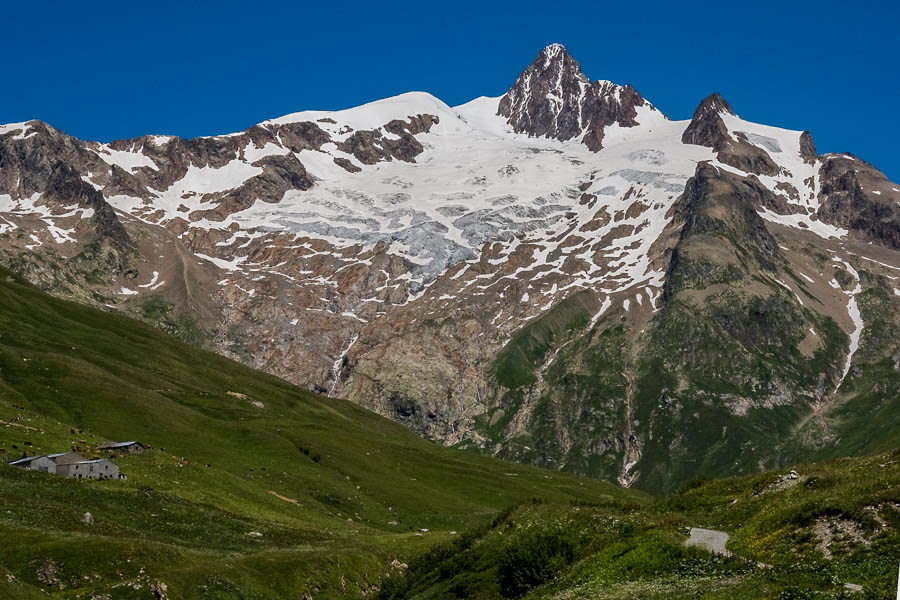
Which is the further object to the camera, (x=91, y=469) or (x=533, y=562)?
(x=91, y=469)

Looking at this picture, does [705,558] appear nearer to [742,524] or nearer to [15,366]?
[742,524]

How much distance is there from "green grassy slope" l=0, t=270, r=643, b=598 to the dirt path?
35.8m

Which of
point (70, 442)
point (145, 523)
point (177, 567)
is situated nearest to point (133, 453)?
point (70, 442)

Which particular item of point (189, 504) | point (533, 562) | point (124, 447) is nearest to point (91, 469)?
point (189, 504)

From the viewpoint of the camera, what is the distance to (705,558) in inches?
1638

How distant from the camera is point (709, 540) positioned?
1821 inches

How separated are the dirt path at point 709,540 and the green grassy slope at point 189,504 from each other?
35772mm

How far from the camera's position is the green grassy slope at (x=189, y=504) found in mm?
67438

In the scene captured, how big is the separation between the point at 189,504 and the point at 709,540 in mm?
71957

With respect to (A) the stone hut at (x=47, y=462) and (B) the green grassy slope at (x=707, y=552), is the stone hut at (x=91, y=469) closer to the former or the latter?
(A) the stone hut at (x=47, y=462)

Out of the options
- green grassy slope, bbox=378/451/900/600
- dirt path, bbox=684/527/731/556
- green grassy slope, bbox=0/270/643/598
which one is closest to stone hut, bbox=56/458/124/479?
green grassy slope, bbox=0/270/643/598

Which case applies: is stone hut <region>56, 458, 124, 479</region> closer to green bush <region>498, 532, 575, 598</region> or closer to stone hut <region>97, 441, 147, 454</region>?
stone hut <region>97, 441, 147, 454</region>

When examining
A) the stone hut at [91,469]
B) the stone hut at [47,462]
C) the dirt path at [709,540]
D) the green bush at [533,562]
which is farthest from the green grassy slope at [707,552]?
the stone hut at [47,462]

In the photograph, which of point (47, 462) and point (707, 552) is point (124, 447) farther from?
point (707, 552)
